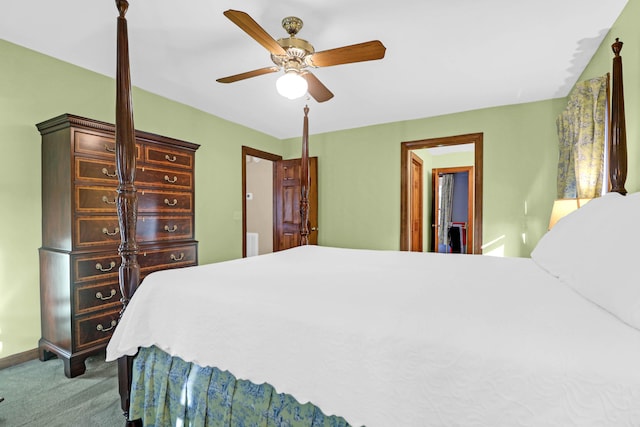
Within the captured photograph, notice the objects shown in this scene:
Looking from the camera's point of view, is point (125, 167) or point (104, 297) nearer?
point (125, 167)

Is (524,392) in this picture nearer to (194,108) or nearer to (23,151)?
(23,151)

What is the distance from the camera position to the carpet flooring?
1657mm

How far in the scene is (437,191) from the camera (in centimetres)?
627

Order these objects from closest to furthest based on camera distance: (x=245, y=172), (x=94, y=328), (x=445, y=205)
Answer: (x=94, y=328), (x=245, y=172), (x=445, y=205)

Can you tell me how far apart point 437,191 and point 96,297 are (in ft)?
19.4

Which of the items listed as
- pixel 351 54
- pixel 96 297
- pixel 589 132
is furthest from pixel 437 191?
pixel 96 297

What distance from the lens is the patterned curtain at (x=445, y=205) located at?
22.6ft

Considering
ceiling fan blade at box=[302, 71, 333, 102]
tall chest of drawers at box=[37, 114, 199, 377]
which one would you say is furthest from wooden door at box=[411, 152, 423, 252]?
tall chest of drawers at box=[37, 114, 199, 377]

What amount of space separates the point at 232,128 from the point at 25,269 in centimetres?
277

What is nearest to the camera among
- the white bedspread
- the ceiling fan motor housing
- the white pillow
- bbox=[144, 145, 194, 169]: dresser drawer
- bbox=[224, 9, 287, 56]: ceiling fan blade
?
the white bedspread

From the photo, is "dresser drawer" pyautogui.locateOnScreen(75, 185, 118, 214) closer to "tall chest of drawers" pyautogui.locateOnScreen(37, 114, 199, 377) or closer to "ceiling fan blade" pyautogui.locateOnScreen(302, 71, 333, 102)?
"tall chest of drawers" pyautogui.locateOnScreen(37, 114, 199, 377)

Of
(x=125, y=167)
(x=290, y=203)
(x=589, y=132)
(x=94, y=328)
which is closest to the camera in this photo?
(x=125, y=167)

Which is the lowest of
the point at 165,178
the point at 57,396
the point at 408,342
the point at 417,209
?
the point at 57,396

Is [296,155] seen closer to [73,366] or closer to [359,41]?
[359,41]
